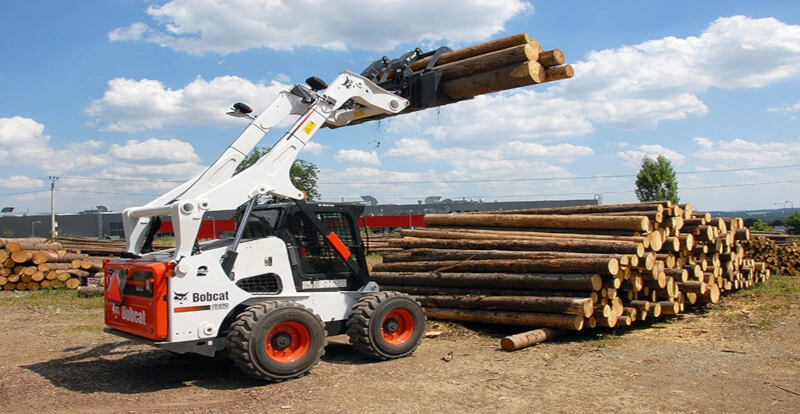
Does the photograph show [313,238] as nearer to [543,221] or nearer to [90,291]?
[543,221]

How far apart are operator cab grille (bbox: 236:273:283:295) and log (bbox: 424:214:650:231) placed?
5.83 metres

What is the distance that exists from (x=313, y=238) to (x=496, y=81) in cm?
309

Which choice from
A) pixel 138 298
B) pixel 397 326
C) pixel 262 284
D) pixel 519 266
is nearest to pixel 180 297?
pixel 138 298

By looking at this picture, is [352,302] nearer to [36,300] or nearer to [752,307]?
[752,307]

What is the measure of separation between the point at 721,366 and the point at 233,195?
604 centimetres

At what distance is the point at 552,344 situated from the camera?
902 centimetres

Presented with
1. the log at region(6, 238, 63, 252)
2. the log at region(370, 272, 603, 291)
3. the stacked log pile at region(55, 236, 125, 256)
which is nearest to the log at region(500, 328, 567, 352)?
the log at region(370, 272, 603, 291)

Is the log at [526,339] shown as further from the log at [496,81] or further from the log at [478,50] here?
Answer: the log at [478,50]

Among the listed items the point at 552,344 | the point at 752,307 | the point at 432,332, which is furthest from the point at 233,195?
the point at 752,307

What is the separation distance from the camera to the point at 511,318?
9.73m

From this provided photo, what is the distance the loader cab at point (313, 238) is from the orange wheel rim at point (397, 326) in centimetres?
63

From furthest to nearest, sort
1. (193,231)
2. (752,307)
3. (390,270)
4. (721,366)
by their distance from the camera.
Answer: (390,270)
(752,307)
(721,366)
(193,231)

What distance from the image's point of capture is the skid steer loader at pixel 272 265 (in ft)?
21.7

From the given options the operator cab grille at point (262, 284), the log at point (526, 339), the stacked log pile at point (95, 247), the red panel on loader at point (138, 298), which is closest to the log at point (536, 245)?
the log at point (526, 339)
